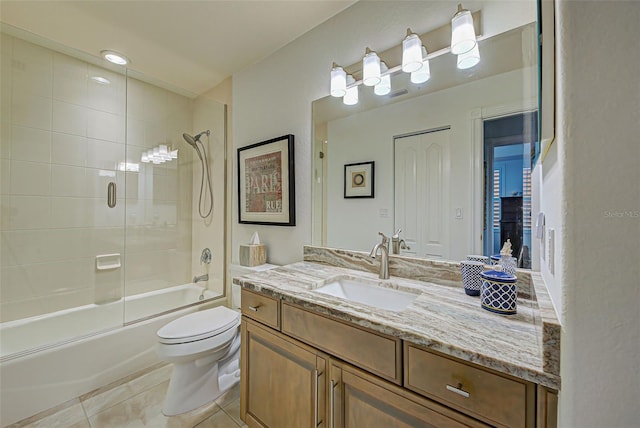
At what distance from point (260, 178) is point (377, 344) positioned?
1.61 metres

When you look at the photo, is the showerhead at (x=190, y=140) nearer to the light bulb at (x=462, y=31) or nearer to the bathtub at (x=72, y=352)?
the bathtub at (x=72, y=352)

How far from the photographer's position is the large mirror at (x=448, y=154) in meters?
1.07

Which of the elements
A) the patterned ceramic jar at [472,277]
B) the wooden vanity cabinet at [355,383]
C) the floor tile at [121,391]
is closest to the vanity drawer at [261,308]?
the wooden vanity cabinet at [355,383]

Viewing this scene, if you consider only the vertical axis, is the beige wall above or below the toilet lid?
above

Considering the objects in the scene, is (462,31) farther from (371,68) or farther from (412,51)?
(371,68)

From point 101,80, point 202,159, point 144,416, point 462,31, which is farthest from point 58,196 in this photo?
point 462,31

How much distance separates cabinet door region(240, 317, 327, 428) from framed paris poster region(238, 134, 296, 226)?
0.87 meters

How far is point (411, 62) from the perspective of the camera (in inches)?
50.6

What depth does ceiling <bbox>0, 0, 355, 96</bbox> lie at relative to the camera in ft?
5.24

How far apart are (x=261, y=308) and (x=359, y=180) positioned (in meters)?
0.91

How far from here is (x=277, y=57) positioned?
202 centimetres

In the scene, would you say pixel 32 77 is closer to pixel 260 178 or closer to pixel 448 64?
pixel 260 178

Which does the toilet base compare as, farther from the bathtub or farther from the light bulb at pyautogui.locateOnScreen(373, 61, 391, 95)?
the light bulb at pyautogui.locateOnScreen(373, 61, 391, 95)

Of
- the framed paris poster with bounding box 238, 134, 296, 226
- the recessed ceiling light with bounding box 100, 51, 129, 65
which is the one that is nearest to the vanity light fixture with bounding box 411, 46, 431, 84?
the framed paris poster with bounding box 238, 134, 296, 226
